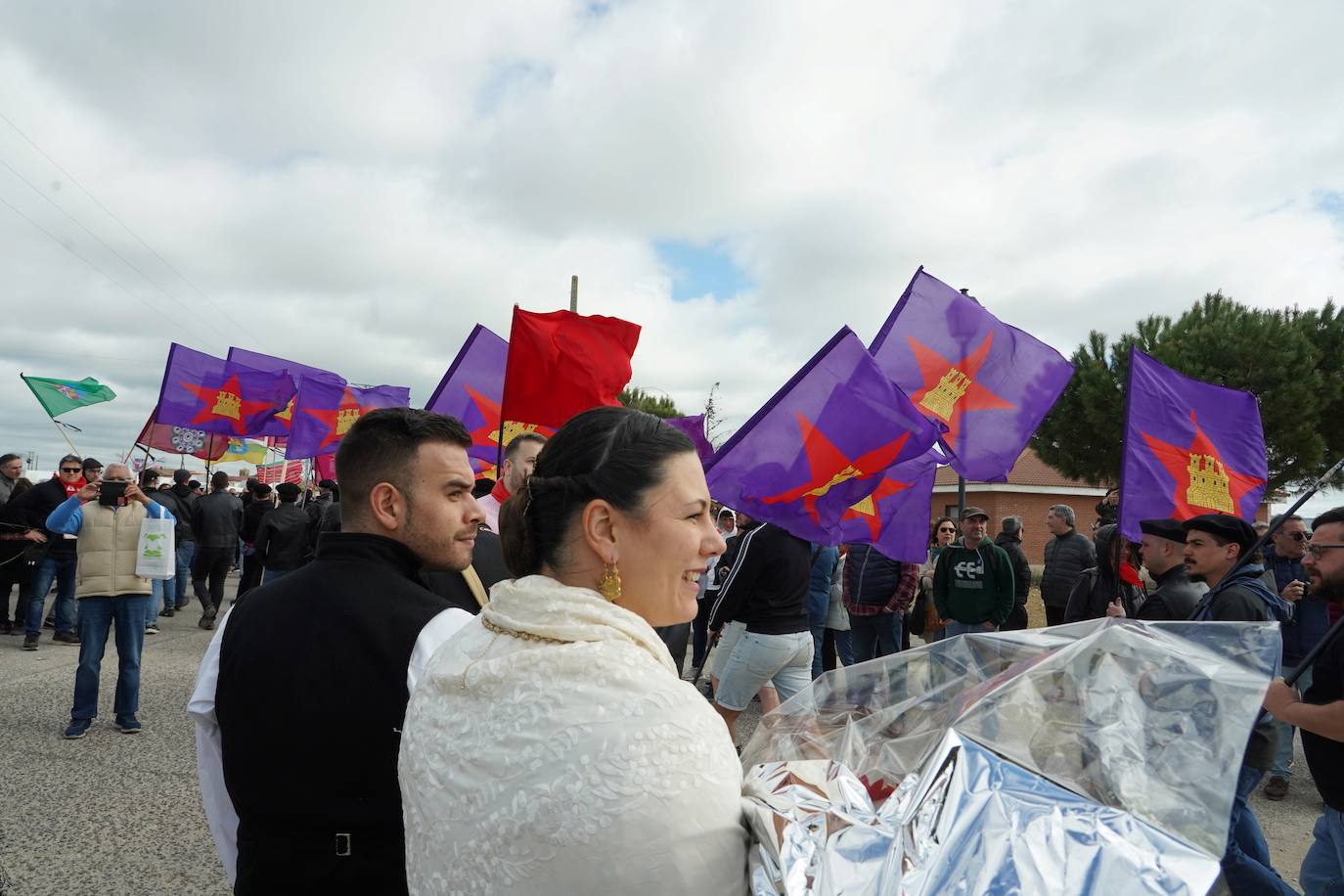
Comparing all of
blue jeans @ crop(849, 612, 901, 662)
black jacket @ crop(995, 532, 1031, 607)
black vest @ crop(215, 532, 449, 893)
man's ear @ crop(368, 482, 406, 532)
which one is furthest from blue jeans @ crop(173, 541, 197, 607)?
black vest @ crop(215, 532, 449, 893)

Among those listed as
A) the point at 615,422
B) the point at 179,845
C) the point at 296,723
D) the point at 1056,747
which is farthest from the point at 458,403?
the point at 1056,747

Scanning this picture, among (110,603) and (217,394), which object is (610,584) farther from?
(217,394)

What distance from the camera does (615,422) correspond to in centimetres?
130

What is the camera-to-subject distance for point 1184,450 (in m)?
5.38

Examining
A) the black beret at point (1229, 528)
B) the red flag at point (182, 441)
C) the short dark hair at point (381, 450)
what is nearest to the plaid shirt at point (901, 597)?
the black beret at point (1229, 528)

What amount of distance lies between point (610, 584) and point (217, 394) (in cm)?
1223

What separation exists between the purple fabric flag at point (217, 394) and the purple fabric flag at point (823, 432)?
9549 mm

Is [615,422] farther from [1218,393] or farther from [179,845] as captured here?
[1218,393]

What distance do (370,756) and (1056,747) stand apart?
1.24m

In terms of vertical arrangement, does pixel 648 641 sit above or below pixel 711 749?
above

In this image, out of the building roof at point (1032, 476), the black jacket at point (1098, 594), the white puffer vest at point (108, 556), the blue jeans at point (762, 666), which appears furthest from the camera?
the building roof at point (1032, 476)

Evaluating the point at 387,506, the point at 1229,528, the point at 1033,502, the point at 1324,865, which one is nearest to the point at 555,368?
the point at 387,506

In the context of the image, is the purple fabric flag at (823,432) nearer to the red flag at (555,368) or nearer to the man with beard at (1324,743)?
the red flag at (555,368)

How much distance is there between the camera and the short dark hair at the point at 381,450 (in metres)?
2.10
